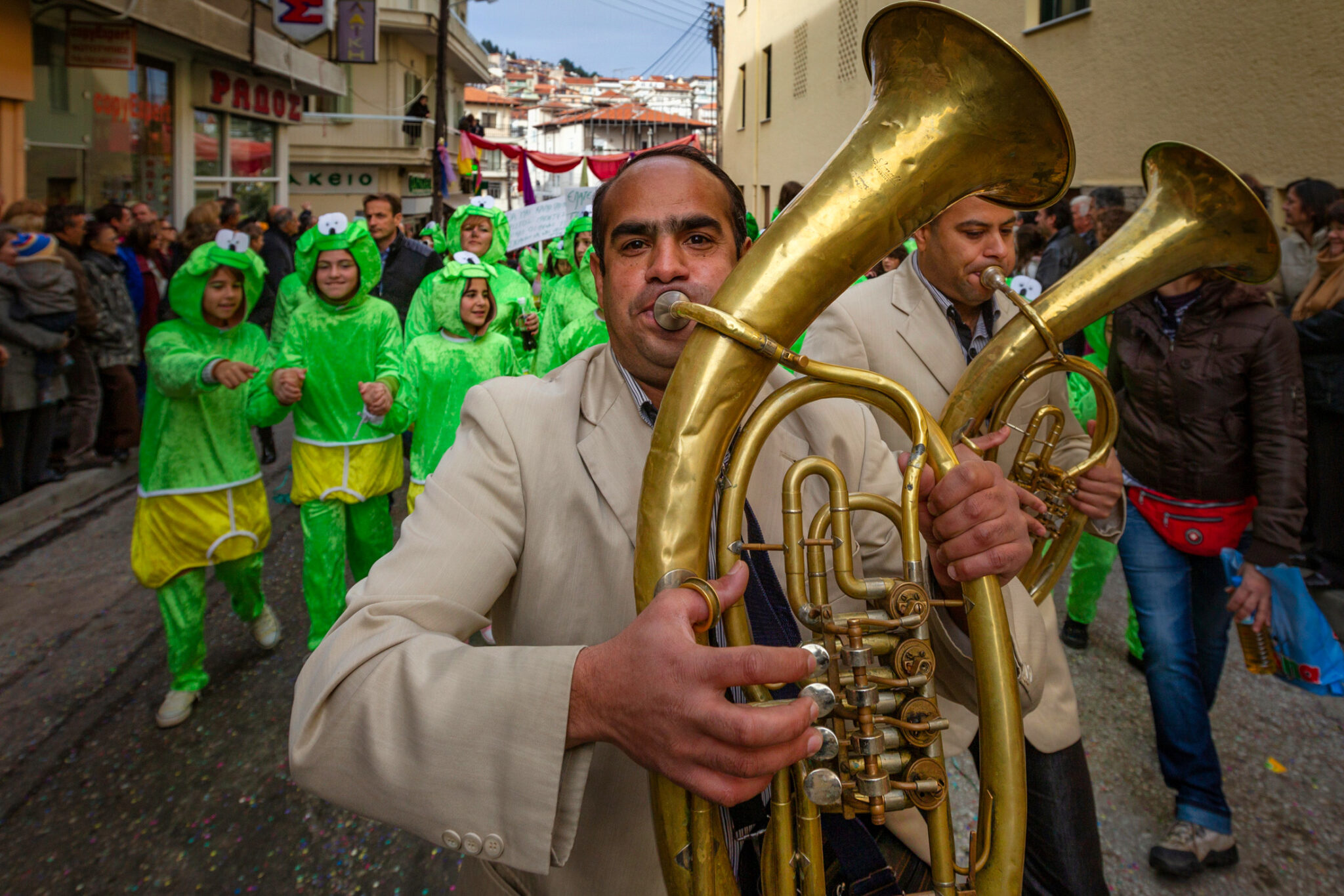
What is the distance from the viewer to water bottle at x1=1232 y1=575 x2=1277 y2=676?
284 centimetres

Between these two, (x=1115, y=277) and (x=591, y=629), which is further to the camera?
(x=1115, y=277)

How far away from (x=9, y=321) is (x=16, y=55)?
409 cm

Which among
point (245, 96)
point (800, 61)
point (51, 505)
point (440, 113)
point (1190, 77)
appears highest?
point (800, 61)

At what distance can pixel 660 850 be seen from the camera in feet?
3.61

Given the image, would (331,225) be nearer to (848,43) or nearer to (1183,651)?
(1183,651)

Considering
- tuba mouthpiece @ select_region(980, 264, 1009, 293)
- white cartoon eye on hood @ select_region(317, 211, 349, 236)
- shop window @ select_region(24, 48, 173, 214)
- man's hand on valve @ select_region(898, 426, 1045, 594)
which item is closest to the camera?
man's hand on valve @ select_region(898, 426, 1045, 594)

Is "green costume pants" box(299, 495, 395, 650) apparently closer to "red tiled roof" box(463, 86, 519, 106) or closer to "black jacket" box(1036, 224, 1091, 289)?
"black jacket" box(1036, 224, 1091, 289)

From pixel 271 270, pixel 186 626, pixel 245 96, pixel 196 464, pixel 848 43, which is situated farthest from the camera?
pixel 848 43

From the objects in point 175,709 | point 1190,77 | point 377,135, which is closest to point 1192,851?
point 175,709

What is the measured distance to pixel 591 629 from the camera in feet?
4.57

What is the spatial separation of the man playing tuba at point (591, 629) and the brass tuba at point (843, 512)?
0.09 metres

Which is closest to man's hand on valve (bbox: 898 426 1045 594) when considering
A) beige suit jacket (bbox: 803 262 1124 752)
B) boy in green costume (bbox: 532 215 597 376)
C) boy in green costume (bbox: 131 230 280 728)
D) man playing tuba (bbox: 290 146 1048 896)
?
man playing tuba (bbox: 290 146 1048 896)

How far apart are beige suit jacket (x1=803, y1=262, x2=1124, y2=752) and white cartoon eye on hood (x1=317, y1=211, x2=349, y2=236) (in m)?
2.87

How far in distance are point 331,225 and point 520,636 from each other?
3.60 m
